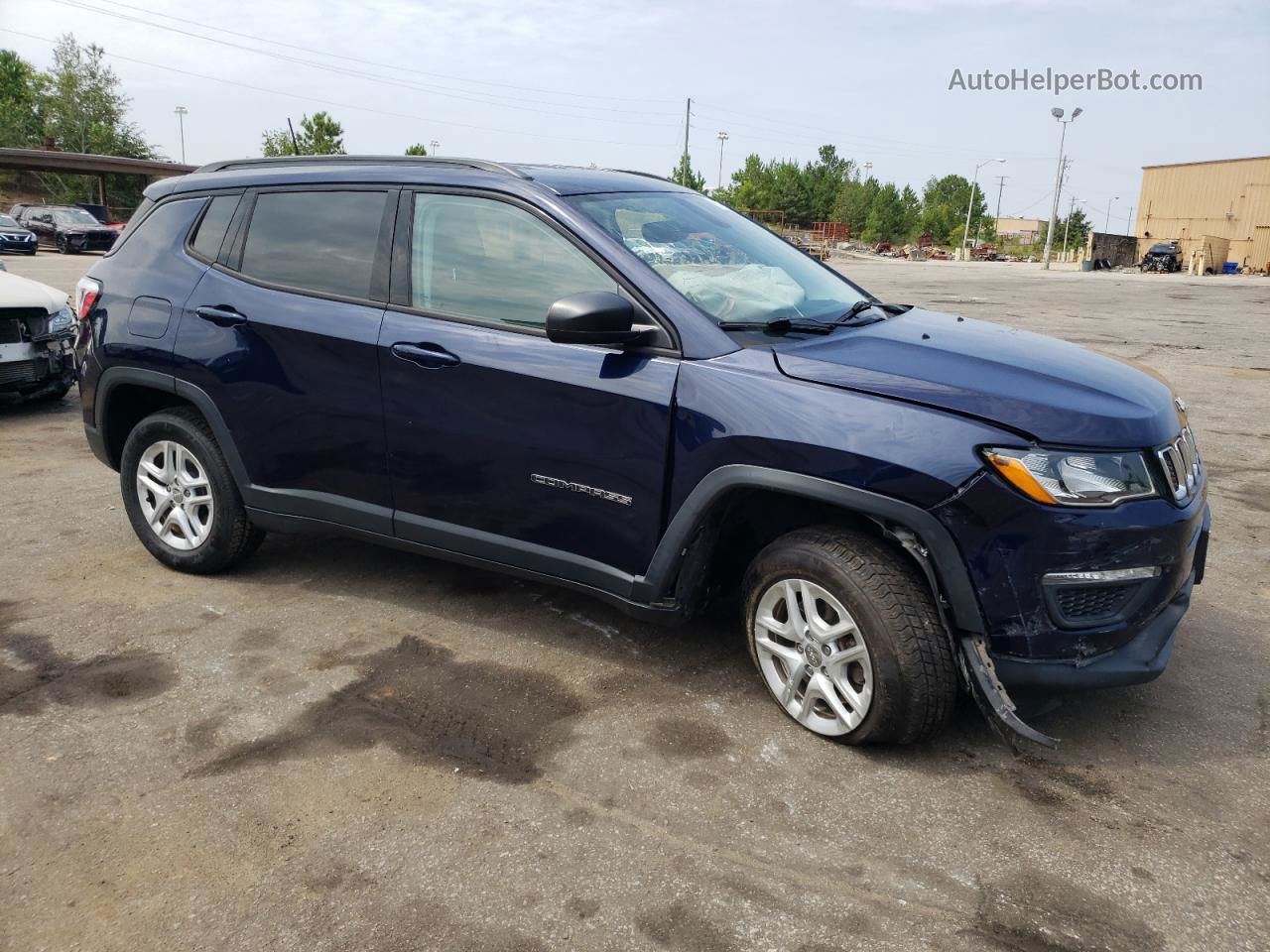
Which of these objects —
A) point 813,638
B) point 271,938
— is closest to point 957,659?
point 813,638

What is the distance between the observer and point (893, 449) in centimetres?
286

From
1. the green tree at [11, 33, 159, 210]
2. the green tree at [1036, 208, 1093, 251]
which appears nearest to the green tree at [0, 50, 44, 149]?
the green tree at [11, 33, 159, 210]

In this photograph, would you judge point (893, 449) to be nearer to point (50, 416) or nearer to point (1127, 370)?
point (1127, 370)

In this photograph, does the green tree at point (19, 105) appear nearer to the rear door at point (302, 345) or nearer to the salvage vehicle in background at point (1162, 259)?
the salvage vehicle in background at point (1162, 259)

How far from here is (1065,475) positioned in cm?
281

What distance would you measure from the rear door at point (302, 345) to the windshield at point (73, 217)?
35578mm

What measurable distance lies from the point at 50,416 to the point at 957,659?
767 cm

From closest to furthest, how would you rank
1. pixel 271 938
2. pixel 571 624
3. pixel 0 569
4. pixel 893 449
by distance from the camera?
pixel 271 938, pixel 893 449, pixel 571 624, pixel 0 569

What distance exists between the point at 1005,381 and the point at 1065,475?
14.4 inches

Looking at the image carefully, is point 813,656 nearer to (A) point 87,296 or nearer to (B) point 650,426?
(B) point 650,426

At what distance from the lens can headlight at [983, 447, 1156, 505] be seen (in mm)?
2783

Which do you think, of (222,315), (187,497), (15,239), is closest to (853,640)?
(222,315)

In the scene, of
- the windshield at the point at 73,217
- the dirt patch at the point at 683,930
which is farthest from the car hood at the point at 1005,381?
the windshield at the point at 73,217

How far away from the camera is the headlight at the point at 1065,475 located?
278 cm
